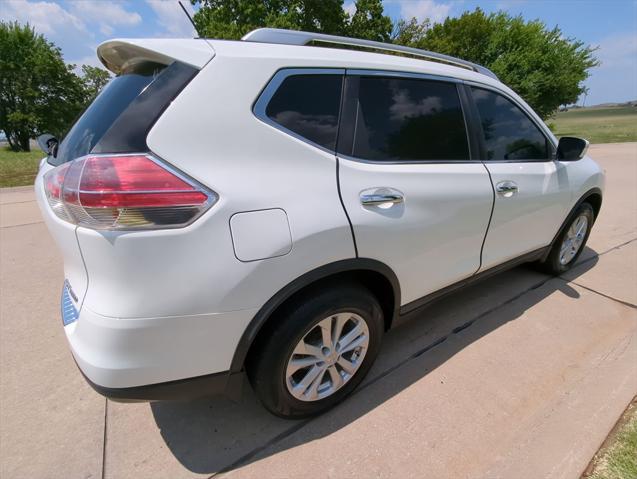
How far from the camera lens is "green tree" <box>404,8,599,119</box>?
2119 cm

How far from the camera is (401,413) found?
1917 millimetres

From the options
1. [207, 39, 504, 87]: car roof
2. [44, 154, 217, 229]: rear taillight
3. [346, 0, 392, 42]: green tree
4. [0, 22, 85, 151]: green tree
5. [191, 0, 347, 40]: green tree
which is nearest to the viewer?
[44, 154, 217, 229]: rear taillight

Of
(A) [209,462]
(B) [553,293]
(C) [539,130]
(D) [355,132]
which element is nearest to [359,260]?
(D) [355,132]

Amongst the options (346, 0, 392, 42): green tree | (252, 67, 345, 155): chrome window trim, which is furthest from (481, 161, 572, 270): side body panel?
(346, 0, 392, 42): green tree

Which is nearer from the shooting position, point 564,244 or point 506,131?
point 506,131

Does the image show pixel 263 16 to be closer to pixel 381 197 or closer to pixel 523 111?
pixel 523 111

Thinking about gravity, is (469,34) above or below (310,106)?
above

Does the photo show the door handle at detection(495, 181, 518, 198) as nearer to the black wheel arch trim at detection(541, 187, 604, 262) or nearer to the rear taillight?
the black wheel arch trim at detection(541, 187, 604, 262)

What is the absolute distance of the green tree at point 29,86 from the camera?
36.0m

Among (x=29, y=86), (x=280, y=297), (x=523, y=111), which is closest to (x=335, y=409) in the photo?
(x=280, y=297)

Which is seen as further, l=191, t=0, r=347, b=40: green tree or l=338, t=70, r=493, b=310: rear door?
l=191, t=0, r=347, b=40: green tree

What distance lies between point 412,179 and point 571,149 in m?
1.85

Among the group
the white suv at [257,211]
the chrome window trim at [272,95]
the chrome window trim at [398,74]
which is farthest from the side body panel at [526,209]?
the chrome window trim at [272,95]

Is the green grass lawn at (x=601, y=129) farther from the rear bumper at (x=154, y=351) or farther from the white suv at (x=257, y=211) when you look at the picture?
the rear bumper at (x=154, y=351)
